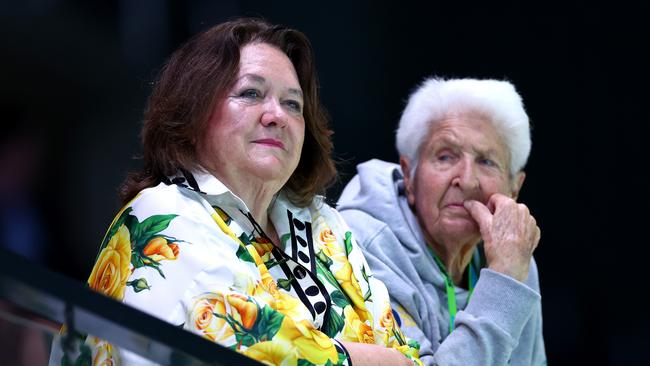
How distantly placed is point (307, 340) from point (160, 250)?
0.33m

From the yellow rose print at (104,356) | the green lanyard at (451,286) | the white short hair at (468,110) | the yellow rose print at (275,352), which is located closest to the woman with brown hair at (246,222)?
the yellow rose print at (275,352)

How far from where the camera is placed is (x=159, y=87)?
2320 millimetres

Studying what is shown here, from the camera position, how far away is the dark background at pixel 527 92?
3621mm

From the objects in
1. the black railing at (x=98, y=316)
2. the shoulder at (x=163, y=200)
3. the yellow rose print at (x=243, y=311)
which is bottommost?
the yellow rose print at (x=243, y=311)

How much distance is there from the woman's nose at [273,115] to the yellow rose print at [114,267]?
0.43 m

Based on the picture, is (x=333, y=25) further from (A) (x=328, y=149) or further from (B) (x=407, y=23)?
(A) (x=328, y=149)

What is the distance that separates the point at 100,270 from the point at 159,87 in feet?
1.64

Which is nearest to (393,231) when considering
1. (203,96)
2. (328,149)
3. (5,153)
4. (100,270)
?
(328,149)

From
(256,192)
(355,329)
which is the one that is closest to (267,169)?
(256,192)

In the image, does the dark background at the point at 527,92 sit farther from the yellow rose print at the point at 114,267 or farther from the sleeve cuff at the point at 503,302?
the yellow rose print at the point at 114,267

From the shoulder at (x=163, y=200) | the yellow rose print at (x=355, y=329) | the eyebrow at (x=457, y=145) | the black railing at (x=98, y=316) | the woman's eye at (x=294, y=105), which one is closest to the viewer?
the black railing at (x=98, y=316)

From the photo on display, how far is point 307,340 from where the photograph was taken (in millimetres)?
1879

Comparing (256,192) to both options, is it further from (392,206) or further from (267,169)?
(392,206)

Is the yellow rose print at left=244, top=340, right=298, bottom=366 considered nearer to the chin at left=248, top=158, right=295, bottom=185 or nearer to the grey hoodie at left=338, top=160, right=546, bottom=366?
the chin at left=248, top=158, right=295, bottom=185
